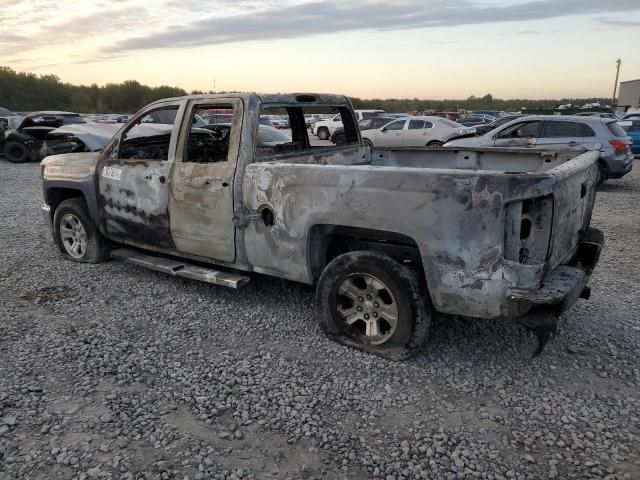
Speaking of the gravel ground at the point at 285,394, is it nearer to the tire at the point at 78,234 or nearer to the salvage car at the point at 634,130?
the tire at the point at 78,234

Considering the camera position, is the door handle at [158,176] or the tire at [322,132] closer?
the door handle at [158,176]

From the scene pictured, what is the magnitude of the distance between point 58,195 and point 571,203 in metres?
5.59

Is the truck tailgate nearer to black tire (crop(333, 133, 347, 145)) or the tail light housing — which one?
black tire (crop(333, 133, 347, 145))

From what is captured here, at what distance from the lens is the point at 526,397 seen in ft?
10.9

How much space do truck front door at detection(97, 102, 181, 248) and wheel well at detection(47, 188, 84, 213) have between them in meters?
0.85

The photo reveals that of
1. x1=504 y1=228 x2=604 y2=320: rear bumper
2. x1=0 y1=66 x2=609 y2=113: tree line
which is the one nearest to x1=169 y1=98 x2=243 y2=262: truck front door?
x1=504 y1=228 x2=604 y2=320: rear bumper

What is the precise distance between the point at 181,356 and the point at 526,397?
245 centimetres

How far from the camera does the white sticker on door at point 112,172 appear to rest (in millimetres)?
5266

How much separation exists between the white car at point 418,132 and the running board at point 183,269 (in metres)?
12.3

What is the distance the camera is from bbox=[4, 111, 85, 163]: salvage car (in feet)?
55.5

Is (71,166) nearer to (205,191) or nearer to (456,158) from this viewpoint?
(205,191)

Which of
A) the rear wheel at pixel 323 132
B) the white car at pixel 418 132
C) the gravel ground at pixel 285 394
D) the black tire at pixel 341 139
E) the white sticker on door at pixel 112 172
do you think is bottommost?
the rear wheel at pixel 323 132

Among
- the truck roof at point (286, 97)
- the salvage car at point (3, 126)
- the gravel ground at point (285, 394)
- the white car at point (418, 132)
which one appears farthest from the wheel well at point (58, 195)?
the salvage car at point (3, 126)

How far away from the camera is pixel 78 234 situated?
6.02m
